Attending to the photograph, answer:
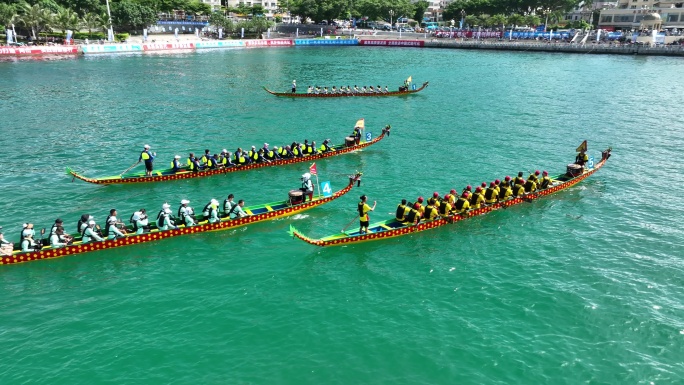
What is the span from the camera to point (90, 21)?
389ft

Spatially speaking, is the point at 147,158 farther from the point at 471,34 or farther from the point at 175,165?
the point at 471,34

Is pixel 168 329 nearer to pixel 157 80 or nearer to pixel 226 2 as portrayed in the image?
pixel 157 80

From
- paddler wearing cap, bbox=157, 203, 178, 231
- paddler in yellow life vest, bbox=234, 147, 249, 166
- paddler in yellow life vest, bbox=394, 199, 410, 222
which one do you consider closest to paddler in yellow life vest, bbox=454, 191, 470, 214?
paddler in yellow life vest, bbox=394, 199, 410, 222

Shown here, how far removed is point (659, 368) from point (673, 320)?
146 inches

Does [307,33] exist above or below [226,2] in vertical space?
below

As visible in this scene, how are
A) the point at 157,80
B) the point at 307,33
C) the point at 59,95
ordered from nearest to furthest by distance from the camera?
the point at 59,95, the point at 157,80, the point at 307,33

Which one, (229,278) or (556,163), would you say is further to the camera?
(556,163)

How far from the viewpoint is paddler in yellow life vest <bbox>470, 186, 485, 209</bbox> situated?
29812 mm

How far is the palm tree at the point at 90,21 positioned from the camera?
119 metres

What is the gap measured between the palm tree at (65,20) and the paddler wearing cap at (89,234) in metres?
106

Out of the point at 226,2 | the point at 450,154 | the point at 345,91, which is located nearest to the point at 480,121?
the point at 450,154

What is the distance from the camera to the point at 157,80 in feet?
267

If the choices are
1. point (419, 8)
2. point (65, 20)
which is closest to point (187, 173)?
point (65, 20)

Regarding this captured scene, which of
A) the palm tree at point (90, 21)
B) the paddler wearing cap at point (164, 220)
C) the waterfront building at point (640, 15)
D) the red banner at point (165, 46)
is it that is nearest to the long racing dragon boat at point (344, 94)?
the paddler wearing cap at point (164, 220)
